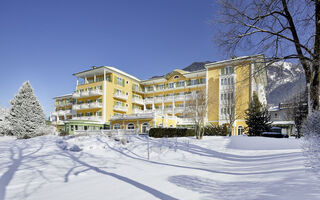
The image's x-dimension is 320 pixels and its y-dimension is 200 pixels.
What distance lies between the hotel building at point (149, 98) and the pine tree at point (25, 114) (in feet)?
15.2

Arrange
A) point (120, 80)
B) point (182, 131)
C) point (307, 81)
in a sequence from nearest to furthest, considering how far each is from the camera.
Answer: point (307, 81) < point (182, 131) < point (120, 80)

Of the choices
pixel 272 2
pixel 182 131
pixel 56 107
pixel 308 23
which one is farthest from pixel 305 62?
pixel 56 107

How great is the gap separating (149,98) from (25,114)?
24199mm

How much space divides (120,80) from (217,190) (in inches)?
1542

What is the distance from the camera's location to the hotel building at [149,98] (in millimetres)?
32688

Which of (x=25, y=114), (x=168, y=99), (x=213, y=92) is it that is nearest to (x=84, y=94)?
(x=25, y=114)

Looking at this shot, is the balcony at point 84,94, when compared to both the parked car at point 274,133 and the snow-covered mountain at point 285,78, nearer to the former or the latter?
the parked car at point 274,133

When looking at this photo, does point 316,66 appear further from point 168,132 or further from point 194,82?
point 194,82

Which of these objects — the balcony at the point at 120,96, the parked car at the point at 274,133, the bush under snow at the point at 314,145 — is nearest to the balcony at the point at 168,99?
the balcony at the point at 120,96

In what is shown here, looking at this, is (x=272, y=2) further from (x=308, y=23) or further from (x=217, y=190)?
(x=217, y=190)

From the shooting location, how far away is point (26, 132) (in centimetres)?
2795

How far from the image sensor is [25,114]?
29.0 metres

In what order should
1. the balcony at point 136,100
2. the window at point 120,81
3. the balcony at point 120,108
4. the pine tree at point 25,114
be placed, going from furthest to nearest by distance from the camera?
the balcony at point 136,100
the window at point 120,81
the balcony at point 120,108
the pine tree at point 25,114

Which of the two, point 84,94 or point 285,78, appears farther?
point 84,94
